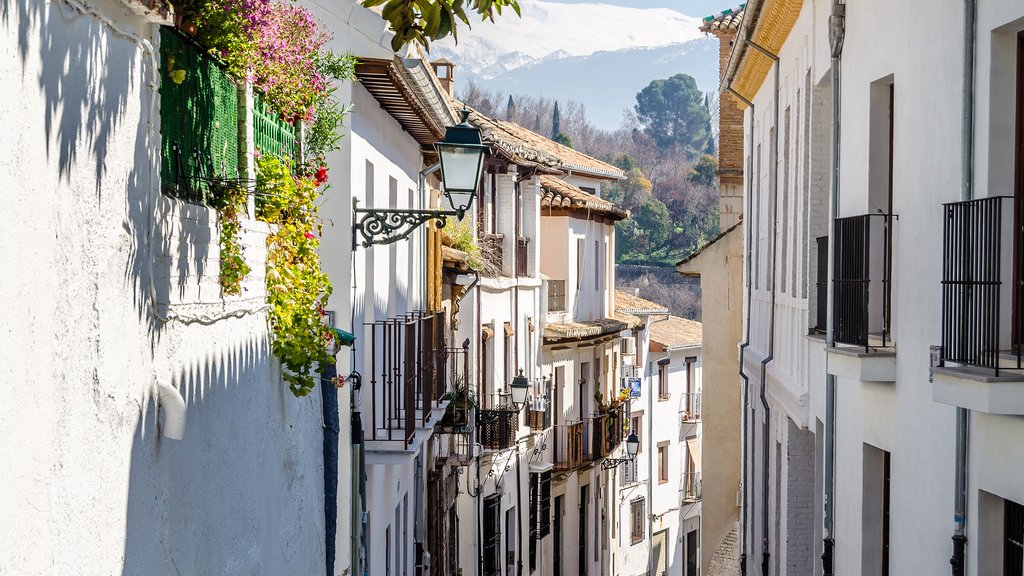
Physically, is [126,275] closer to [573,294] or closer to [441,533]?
[441,533]

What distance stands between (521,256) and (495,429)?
480 centimetres

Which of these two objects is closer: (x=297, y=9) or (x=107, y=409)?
(x=107, y=409)

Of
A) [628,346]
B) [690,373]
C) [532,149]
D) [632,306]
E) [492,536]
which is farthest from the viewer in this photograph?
[690,373]

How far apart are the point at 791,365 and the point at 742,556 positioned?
240 inches

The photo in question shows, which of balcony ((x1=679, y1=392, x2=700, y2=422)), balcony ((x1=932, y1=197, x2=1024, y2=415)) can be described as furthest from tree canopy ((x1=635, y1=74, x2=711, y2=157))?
balcony ((x1=932, y1=197, x2=1024, y2=415))

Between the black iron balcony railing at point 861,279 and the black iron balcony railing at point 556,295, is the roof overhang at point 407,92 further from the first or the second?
the black iron balcony railing at point 556,295

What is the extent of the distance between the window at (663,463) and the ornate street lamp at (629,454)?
20.0ft

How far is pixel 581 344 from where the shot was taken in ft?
109

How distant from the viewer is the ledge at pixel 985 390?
6.05m

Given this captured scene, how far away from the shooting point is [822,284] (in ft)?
38.4

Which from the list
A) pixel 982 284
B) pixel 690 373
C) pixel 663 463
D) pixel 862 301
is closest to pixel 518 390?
pixel 862 301

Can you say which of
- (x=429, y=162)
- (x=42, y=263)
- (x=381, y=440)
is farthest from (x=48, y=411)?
(x=429, y=162)

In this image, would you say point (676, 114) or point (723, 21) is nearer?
point (723, 21)

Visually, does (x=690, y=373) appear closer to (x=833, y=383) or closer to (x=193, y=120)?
(x=833, y=383)
